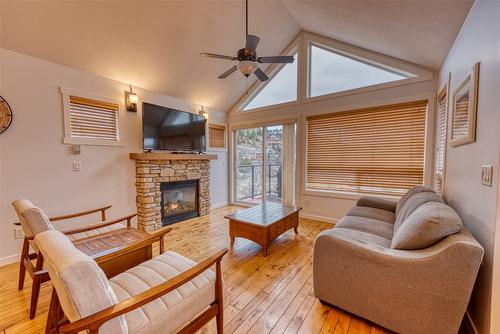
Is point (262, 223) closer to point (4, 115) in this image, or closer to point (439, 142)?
point (439, 142)

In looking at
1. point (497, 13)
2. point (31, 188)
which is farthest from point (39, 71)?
point (497, 13)

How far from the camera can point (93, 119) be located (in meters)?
3.13

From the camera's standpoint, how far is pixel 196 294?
129 centimetres

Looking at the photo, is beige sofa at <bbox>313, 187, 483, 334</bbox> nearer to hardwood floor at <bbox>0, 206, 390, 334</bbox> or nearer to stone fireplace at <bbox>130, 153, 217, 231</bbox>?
hardwood floor at <bbox>0, 206, 390, 334</bbox>

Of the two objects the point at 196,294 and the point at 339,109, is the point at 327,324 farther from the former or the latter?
the point at 339,109

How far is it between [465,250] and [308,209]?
311 cm

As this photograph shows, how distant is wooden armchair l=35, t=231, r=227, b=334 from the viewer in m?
0.85

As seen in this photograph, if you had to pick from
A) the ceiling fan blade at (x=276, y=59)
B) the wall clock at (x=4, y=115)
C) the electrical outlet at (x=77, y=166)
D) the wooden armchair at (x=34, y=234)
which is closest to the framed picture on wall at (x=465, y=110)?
the ceiling fan blade at (x=276, y=59)

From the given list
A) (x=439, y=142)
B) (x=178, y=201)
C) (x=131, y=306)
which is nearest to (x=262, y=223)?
(x=131, y=306)

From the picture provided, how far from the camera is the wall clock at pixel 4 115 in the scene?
7.72 ft

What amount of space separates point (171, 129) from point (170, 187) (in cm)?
107

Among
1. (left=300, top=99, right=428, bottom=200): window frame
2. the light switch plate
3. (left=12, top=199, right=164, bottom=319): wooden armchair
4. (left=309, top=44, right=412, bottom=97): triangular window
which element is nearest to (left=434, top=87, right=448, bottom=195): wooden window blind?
(left=300, top=99, right=428, bottom=200): window frame

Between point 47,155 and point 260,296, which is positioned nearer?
point 260,296

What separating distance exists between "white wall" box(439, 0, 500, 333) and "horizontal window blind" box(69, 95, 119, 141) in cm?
410
